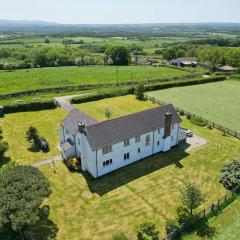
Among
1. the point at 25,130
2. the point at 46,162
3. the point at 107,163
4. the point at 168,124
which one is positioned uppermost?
the point at 168,124

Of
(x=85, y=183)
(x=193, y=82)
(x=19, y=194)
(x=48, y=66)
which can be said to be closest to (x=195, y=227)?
(x=85, y=183)

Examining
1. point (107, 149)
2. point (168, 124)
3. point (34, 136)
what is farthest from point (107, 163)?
point (34, 136)

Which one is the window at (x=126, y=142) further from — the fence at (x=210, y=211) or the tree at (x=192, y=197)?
the fence at (x=210, y=211)

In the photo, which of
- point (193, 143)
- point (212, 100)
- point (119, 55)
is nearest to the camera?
point (193, 143)

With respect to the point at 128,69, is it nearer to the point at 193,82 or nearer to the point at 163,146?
the point at 193,82

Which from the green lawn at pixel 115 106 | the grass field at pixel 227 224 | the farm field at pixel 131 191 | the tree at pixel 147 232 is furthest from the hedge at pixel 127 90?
the tree at pixel 147 232

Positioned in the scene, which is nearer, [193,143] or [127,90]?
[193,143]

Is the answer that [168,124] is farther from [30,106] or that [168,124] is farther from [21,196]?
[30,106]
